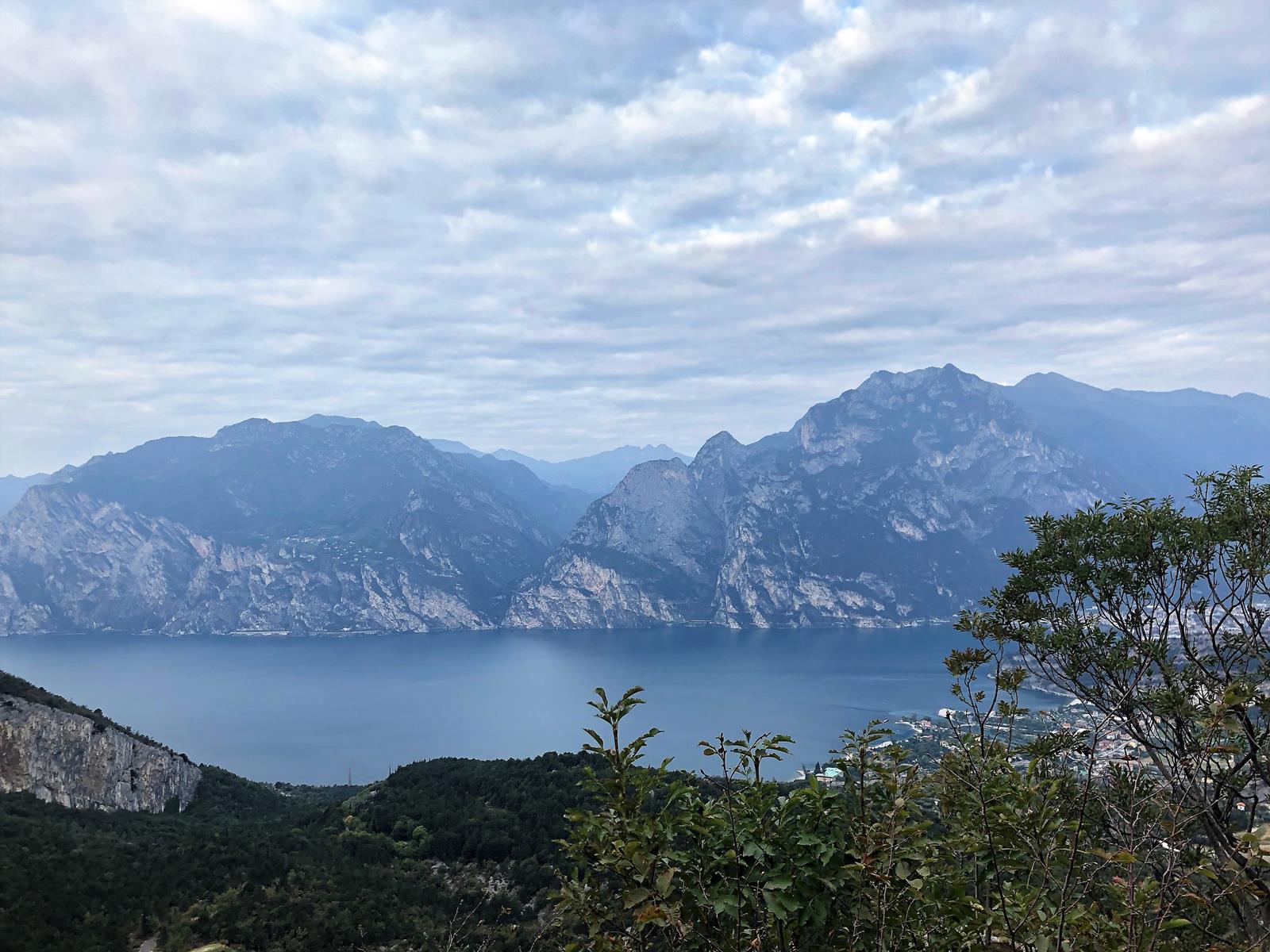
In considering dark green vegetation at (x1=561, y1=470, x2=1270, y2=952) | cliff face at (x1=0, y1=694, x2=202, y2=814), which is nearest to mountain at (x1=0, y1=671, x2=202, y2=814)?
cliff face at (x1=0, y1=694, x2=202, y2=814)

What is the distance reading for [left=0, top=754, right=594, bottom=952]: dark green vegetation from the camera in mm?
23625

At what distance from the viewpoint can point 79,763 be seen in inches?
2019

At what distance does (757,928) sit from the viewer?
15.5 ft

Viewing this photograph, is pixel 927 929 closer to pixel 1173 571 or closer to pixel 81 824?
pixel 1173 571

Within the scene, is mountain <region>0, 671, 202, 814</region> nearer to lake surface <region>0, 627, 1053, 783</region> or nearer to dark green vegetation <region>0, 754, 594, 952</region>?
dark green vegetation <region>0, 754, 594, 952</region>

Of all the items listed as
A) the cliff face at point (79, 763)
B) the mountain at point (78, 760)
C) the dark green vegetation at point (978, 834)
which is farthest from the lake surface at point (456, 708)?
the dark green vegetation at point (978, 834)

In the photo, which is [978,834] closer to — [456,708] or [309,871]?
[309,871]

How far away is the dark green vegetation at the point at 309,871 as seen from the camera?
77.5 ft

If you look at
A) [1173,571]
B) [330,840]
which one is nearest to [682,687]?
[330,840]

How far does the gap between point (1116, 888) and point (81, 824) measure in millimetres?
52211

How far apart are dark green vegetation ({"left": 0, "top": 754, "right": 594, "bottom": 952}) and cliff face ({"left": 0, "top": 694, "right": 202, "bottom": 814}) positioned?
5.48 m

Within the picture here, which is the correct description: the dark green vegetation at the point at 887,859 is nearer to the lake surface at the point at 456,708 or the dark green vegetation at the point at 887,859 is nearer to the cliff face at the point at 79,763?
the cliff face at the point at 79,763

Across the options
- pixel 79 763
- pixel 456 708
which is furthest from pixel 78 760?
pixel 456 708

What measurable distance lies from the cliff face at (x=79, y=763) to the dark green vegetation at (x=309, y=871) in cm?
548
